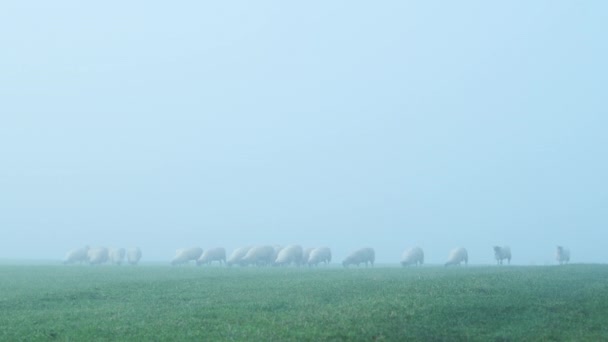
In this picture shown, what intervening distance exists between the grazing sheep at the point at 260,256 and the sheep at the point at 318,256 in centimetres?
373

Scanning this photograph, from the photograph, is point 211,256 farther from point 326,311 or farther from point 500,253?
point 326,311

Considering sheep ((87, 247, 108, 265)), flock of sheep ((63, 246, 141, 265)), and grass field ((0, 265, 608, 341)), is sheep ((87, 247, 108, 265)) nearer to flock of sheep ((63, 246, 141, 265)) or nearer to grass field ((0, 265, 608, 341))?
flock of sheep ((63, 246, 141, 265))

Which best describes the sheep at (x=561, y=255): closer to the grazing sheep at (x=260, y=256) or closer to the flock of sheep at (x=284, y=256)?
the flock of sheep at (x=284, y=256)

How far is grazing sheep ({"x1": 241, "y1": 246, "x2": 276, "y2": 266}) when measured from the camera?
230 feet

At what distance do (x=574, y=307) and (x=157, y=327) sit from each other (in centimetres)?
1152

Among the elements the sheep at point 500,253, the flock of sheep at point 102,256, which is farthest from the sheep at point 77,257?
the sheep at point 500,253

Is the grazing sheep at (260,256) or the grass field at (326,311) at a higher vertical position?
the grazing sheep at (260,256)

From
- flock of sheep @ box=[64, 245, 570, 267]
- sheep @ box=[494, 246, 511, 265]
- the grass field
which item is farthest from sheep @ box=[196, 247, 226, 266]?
the grass field

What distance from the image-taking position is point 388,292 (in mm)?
24672

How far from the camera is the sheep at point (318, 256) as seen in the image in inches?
2731

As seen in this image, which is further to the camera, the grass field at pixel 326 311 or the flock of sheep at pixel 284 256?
the flock of sheep at pixel 284 256

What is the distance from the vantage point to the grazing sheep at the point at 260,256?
230ft

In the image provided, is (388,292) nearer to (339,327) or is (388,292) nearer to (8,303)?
(339,327)

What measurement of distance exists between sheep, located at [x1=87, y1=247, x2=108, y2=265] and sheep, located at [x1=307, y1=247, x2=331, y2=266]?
21.8 meters
